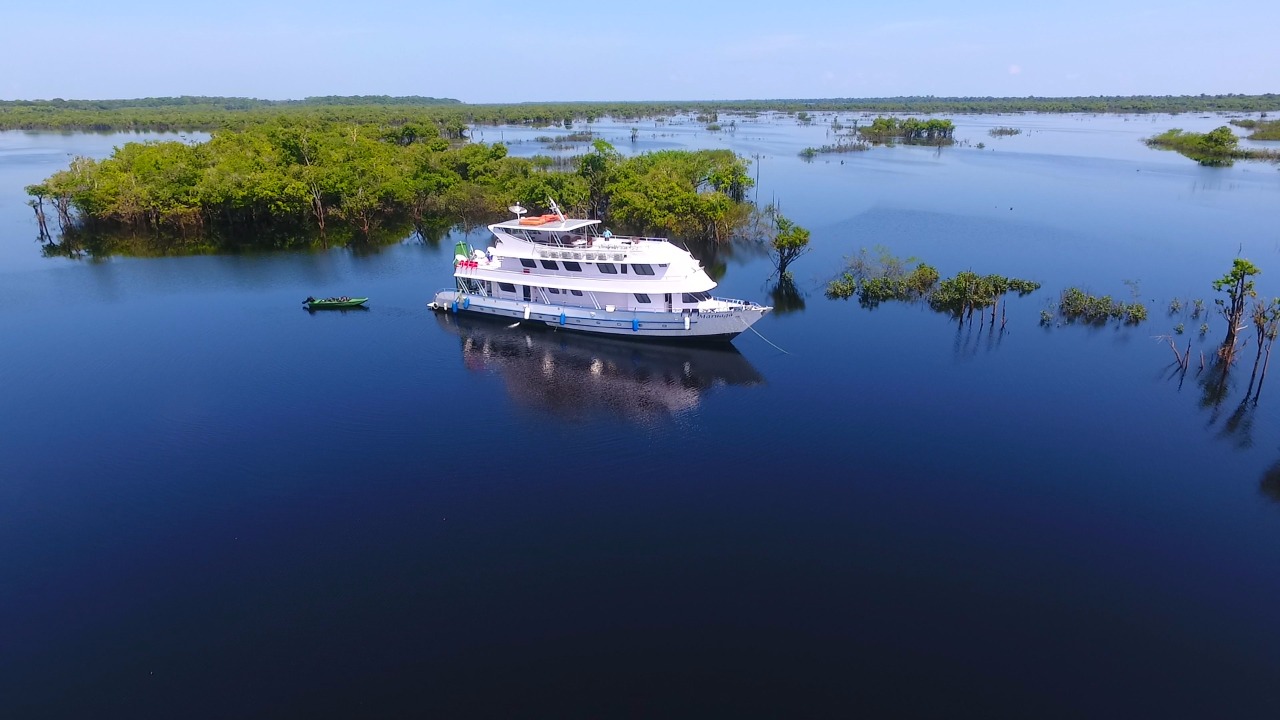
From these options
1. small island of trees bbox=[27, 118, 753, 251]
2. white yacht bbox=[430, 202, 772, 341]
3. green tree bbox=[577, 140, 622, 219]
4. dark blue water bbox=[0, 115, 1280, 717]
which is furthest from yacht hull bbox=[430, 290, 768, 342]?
green tree bbox=[577, 140, 622, 219]

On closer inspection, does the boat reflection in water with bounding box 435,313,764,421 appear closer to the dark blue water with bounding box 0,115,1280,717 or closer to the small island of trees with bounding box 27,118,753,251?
the dark blue water with bounding box 0,115,1280,717

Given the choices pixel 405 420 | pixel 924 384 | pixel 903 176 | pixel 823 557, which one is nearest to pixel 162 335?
pixel 405 420

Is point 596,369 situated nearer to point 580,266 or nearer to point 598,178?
point 580,266

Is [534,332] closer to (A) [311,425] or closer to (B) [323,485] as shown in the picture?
(A) [311,425]

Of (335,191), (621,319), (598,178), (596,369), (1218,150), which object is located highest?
(1218,150)

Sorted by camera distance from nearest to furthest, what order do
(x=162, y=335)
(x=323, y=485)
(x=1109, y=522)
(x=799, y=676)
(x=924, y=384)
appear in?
(x=799, y=676)
(x=1109, y=522)
(x=323, y=485)
(x=924, y=384)
(x=162, y=335)

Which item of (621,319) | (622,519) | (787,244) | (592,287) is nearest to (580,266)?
(592,287)
